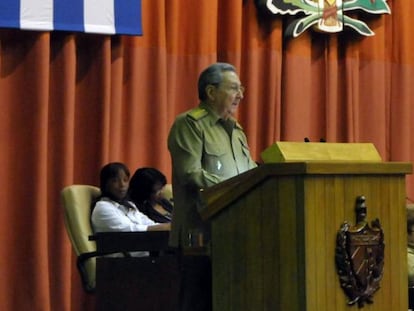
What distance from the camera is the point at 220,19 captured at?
524cm

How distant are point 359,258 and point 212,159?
2.47ft

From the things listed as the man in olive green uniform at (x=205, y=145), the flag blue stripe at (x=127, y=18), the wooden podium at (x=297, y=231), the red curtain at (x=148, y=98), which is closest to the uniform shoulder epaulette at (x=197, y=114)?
the man in olive green uniform at (x=205, y=145)

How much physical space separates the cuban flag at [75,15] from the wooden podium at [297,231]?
7.81 feet

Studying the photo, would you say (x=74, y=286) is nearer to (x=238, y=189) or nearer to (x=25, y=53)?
(x=25, y=53)

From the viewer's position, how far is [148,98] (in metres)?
4.84

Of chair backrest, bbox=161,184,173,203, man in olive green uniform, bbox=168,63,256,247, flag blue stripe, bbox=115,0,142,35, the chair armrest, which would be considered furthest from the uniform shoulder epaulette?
flag blue stripe, bbox=115,0,142,35

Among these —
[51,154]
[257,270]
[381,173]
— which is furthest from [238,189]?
[51,154]

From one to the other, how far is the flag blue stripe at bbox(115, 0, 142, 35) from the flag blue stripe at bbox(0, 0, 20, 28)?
1.85 feet

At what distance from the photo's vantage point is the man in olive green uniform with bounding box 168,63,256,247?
2670mm

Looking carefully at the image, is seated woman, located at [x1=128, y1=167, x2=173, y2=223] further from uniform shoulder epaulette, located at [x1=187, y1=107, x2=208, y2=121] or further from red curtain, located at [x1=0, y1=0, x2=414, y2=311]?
uniform shoulder epaulette, located at [x1=187, y1=107, x2=208, y2=121]

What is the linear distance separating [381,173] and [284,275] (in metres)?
0.37

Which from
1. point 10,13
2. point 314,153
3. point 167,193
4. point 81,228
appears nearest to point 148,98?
point 167,193

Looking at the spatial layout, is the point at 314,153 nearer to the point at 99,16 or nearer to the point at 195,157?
the point at 195,157

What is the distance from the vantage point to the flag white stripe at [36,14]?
14.3 feet
